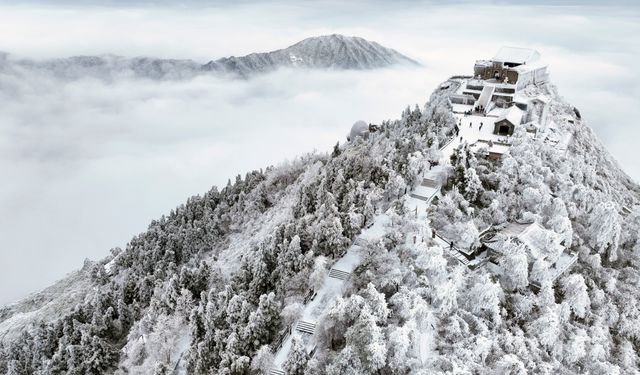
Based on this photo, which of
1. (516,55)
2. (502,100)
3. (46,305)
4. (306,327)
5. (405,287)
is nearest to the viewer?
(405,287)

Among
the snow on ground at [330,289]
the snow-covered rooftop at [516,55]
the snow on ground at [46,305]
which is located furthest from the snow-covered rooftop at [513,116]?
the snow on ground at [46,305]


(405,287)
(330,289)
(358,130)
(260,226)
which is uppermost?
(405,287)

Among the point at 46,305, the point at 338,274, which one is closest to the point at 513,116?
the point at 338,274

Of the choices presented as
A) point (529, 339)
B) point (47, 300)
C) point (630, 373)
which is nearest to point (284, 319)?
point (529, 339)

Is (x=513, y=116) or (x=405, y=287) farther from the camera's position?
(x=513, y=116)

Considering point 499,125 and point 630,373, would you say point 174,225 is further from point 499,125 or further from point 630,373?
point 630,373

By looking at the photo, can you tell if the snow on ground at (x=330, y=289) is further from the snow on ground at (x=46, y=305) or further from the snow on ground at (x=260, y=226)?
the snow on ground at (x=46, y=305)

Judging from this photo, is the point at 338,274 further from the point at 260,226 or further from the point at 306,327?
the point at 260,226
